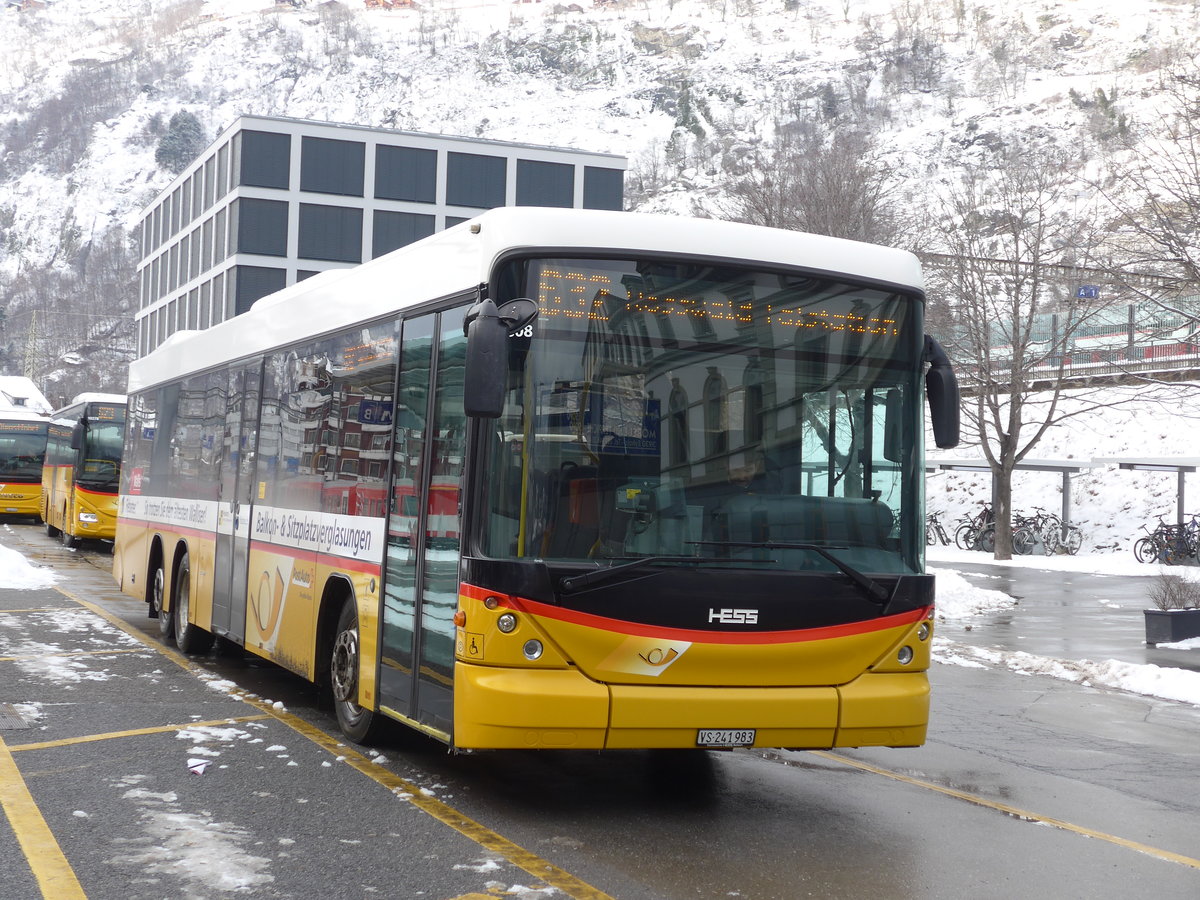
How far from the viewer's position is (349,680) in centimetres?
837

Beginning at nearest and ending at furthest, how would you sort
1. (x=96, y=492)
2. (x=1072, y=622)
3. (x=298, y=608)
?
(x=298, y=608) → (x=1072, y=622) → (x=96, y=492)

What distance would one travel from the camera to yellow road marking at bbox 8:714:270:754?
805 centimetres

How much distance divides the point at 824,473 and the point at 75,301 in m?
182

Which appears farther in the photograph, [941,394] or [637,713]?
[941,394]

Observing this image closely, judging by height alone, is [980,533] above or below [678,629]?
above

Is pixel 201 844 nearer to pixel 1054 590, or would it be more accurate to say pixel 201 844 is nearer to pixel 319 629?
pixel 319 629

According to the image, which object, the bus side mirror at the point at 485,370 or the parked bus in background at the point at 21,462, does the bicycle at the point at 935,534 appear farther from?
the bus side mirror at the point at 485,370

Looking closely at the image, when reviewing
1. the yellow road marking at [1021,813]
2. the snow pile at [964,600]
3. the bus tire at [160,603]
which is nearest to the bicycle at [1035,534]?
the snow pile at [964,600]

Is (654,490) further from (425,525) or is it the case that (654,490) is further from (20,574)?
(20,574)

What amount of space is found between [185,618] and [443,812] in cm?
645

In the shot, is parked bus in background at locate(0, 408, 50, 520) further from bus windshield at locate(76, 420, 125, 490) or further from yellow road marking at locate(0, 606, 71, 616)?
yellow road marking at locate(0, 606, 71, 616)

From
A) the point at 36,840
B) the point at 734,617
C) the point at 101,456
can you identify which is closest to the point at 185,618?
the point at 36,840

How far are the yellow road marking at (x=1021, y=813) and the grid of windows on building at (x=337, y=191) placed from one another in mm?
73517

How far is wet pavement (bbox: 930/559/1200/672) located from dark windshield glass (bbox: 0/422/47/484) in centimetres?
2630
